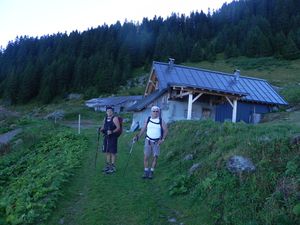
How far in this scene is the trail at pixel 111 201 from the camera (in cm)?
812

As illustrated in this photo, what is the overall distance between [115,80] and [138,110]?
7284 centimetres

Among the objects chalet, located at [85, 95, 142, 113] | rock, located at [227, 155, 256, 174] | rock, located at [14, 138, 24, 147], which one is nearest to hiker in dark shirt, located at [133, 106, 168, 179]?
rock, located at [227, 155, 256, 174]

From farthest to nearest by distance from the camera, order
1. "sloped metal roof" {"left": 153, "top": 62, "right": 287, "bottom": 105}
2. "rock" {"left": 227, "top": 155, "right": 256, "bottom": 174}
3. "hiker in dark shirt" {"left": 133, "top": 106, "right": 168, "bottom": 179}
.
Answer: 1. "sloped metal roof" {"left": 153, "top": 62, "right": 287, "bottom": 105}
2. "hiker in dark shirt" {"left": 133, "top": 106, "right": 168, "bottom": 179}
3. "rock" {"left": 227, "top": 155, "right": 256, "bottom": 174}

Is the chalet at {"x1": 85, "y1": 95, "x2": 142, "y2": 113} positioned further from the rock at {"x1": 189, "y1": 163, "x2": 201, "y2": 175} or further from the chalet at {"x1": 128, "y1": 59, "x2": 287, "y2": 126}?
the rock at {"x1": 189, "y1": 163, "x2": 201, "y2": 175}

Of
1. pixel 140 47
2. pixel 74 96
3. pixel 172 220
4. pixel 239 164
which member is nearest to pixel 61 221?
pixel 172 220

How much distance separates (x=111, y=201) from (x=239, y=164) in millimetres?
3198

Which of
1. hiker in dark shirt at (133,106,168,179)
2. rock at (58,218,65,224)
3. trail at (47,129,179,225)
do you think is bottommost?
rock at (58,218,65,224)

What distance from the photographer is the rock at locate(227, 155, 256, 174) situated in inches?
336

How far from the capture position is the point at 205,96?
100 feet

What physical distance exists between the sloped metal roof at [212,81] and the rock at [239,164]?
2229 centimetres

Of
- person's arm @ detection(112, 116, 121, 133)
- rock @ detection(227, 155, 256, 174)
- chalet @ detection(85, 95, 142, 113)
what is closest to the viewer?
rock @ detection(227, 155, 256, 174)

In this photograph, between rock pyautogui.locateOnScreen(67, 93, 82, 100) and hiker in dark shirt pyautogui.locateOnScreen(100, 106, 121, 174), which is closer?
hiker in dark shirt pyautogui.locateOnScreen(100, 106, 121, 174)

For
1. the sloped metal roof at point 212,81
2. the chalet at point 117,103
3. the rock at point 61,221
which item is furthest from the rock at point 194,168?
the chalet at point 117,103

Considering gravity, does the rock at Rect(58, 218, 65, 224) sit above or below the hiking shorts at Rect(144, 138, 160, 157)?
below
